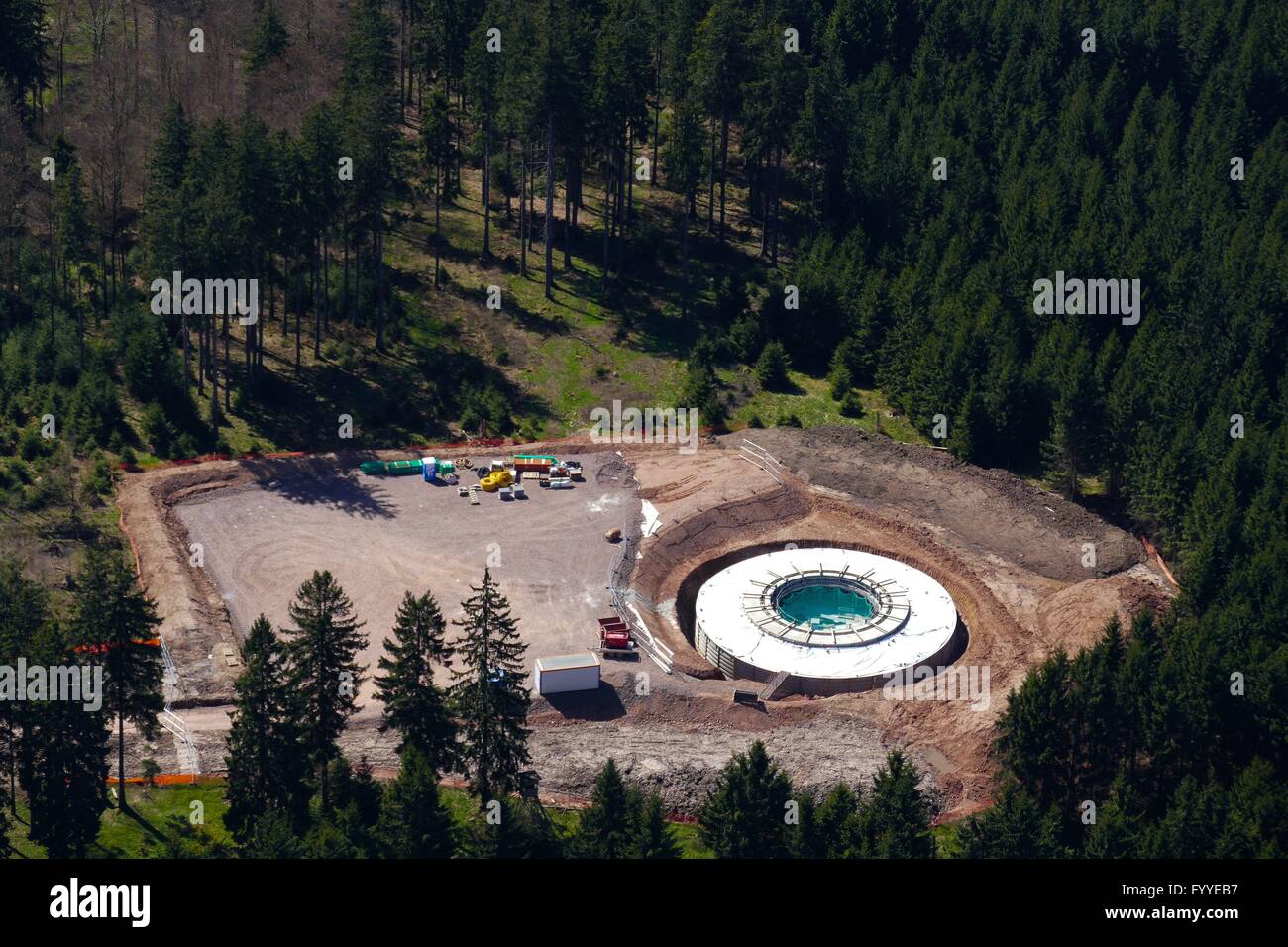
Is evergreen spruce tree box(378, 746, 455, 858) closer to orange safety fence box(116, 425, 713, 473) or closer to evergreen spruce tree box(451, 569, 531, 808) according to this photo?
evergreen spruce tree box(451, 569, 531, 808)

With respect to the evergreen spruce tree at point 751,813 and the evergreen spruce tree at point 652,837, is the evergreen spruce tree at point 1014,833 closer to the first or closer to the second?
the evergreen spruce tree at point 751,813

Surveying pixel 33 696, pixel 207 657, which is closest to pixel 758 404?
pixel 207 657

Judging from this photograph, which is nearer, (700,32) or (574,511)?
(574,511)

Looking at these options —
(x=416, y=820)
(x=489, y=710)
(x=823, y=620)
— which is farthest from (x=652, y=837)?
(x=823, y=620)

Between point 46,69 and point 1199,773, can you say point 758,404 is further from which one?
point 46,69

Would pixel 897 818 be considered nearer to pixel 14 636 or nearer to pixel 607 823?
pixel 607 823

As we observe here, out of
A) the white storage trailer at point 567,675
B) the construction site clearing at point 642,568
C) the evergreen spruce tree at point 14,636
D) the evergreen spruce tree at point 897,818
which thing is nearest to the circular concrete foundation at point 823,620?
the construction site clearing at point 642,568
